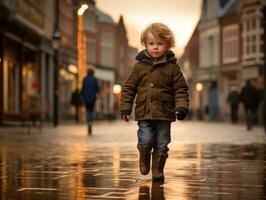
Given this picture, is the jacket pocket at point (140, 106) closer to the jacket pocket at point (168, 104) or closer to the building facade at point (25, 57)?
the jacket pocket at point (168, 104)

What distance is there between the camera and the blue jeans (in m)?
7.58

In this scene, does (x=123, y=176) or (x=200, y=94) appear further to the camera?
(x=200, y=94)

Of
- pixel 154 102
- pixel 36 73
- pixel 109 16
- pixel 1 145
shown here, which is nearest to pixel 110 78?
pixel 109 16

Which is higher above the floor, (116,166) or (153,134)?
(153,134)

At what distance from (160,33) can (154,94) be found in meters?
0.62

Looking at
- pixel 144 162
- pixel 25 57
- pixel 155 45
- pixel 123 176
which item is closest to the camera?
pixel 155 45

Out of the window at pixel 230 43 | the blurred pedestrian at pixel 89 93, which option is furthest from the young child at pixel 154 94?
the window at pixel 230 43

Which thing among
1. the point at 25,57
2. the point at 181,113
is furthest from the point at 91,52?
the point at 181,113

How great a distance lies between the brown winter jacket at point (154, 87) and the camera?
746 cm

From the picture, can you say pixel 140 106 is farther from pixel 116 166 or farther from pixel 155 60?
pixel 116 166

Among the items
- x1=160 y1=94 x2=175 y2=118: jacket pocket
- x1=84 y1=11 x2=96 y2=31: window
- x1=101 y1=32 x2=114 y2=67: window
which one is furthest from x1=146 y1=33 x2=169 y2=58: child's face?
x1=101 y1=32 x2=114 y2=67: window

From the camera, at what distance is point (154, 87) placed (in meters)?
7.49

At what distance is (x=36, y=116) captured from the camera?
976 inches

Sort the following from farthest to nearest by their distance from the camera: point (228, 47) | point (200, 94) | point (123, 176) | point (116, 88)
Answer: point (116, 88)
point (200, 94)
point (228, 47)
point (123, 176)
